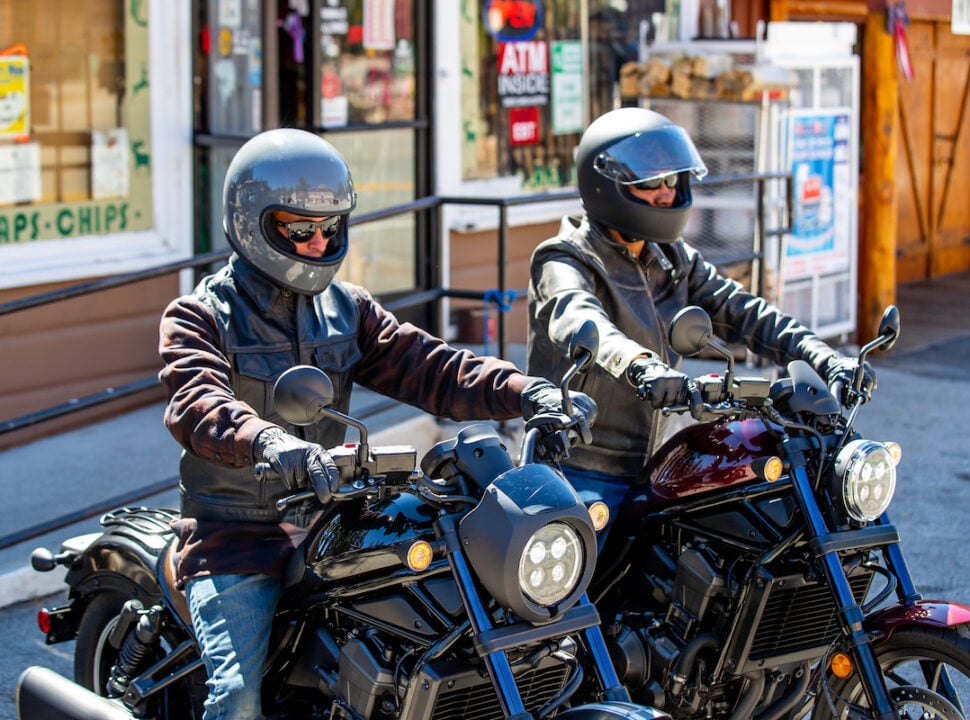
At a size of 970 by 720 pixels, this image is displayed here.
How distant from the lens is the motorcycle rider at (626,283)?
4379 millimetres

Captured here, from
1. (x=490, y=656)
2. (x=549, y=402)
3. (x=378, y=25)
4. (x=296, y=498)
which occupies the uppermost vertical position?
(x=378, y=25)

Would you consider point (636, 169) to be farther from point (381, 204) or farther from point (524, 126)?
point (524, 126)

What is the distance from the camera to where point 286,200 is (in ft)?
11.7

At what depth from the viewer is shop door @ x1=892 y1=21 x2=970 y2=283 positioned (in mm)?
14133

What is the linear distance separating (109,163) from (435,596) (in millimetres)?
4917

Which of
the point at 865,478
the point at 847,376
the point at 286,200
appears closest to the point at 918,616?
the point at 865,478

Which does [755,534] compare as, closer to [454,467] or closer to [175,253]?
[454,467]

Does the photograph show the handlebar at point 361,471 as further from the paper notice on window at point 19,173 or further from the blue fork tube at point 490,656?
the paper notice on window at point 19,173

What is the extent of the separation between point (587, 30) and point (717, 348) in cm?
710

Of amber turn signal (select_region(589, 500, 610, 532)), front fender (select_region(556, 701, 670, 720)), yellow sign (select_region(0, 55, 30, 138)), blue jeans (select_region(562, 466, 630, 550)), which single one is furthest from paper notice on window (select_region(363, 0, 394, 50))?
front fender (select_region(556, 701, 670, 720))

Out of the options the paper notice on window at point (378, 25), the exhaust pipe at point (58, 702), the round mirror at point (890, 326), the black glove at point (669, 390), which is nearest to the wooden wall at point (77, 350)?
the paper notice on window at point (378, 25)

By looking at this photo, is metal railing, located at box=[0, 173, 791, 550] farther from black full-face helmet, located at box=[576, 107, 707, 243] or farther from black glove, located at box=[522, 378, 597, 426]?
black glove, located at box=[522, 378, 597, 426]

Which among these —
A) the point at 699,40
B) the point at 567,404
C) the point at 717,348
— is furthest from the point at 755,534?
the point at 699,40

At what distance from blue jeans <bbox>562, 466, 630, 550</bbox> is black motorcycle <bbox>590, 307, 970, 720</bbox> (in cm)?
15
